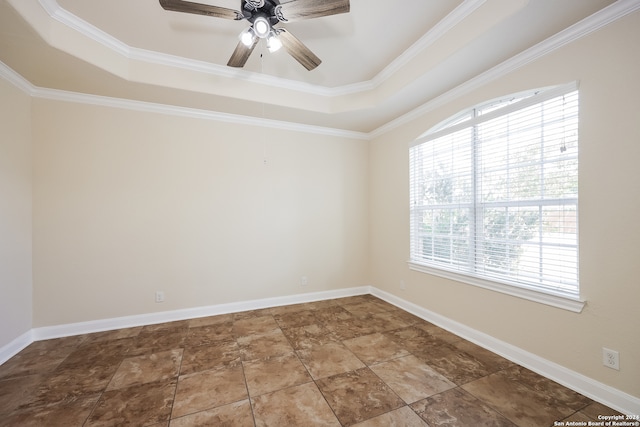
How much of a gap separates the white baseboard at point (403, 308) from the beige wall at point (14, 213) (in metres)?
0.24

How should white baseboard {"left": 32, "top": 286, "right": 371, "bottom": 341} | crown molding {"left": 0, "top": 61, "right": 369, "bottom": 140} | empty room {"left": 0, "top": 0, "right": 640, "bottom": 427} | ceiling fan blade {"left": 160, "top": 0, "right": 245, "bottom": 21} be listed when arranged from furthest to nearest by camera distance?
white baseboard {"left": 32, "top": 286, "right": 371, "bottom": 341} < crown molding {"left": 0, "top": 61, "right": 369, "bottom": 140} < empty room {"left": 0, "top": 0, "right": 640, "bottom": 427} < ceiling fan blade {"left": 160, "top": 0, "right": 245, "bottom": 21}

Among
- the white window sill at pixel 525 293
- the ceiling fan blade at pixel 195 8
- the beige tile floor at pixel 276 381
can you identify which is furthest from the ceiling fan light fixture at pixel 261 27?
the white window sill at pixel 525 293

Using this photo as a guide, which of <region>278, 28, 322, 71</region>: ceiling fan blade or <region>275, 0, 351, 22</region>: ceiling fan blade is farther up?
<region>275, 0, 351, 22</region>: ceiling fan blade

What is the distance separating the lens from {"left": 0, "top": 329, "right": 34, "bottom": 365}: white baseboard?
2342 millimetres

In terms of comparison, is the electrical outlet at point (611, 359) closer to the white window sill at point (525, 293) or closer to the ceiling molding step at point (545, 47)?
the white window sill at point (525, 293)

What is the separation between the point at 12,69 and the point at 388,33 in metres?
3.59

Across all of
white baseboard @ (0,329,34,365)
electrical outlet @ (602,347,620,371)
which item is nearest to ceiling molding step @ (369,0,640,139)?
electrical outlet @ (602,347,620,371)

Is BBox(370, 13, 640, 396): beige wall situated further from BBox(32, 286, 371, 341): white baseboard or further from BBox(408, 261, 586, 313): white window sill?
BBox(32, 286, 371, 341): white baseboard

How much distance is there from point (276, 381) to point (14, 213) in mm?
3062

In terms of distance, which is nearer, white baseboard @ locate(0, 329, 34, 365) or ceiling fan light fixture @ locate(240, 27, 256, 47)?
ceiling fan light fixture @ locate(240, 27, 256, 47)

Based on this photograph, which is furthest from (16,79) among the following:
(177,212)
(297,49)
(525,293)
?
(525,293)

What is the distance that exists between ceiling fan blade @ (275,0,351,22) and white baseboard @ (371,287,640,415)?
310 centimetres

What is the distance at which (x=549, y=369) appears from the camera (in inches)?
81.1

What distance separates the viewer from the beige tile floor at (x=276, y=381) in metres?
1.69
